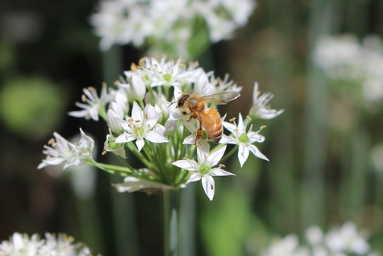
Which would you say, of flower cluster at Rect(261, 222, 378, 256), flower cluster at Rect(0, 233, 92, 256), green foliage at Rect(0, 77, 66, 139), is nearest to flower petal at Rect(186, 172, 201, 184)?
flower cluster at Rect(0, 233, 92, 256)

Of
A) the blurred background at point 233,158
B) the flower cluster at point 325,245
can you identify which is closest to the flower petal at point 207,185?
the flower cluster at point 325,245

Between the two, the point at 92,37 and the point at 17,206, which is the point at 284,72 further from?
the point at 17,206

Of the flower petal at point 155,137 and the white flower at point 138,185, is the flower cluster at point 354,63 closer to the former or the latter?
the white flower at point 138,185

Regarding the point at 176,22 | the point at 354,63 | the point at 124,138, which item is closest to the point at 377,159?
the point at 354,63

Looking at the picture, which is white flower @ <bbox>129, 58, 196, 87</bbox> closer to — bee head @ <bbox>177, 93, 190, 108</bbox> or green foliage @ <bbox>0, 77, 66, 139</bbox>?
bee head @ <bbox>177, 93, 190, 108</bbox>

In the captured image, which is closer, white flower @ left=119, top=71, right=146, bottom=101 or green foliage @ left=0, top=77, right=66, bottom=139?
white flower @ left=119, top=71, right=146, bottom=101

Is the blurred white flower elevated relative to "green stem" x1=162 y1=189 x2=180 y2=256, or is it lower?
elevated
